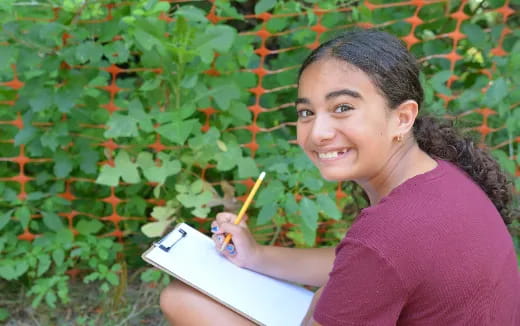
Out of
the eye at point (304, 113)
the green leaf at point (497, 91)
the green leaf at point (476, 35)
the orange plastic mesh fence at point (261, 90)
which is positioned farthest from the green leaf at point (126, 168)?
the green leaf at point (476, 35)

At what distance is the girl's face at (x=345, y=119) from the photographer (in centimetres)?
151

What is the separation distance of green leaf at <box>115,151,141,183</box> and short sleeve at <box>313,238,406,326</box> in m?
1.18

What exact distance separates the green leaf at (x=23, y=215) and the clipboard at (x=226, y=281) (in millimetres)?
812

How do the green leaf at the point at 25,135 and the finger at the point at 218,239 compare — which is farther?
the green leaf at the point at 25,135

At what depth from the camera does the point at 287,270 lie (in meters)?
2.05

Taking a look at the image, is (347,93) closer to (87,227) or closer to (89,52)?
(89,52)

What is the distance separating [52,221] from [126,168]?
1.43 ft

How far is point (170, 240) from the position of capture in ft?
6.33

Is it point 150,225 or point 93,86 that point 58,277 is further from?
point 93,86

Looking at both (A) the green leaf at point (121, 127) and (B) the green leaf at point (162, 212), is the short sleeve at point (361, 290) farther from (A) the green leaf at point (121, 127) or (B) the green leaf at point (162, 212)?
(B) the green leaf at point (162, 212)

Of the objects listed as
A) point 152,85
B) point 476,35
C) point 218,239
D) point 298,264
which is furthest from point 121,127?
Answer: point 476,35

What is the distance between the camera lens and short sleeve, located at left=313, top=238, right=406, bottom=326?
1.31 metres

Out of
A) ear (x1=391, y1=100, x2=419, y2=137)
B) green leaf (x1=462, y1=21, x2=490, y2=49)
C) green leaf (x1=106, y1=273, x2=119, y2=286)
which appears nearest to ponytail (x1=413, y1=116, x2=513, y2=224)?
ear (x1=391, y1=100, x2=419, y2=137)

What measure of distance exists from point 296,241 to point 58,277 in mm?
986
